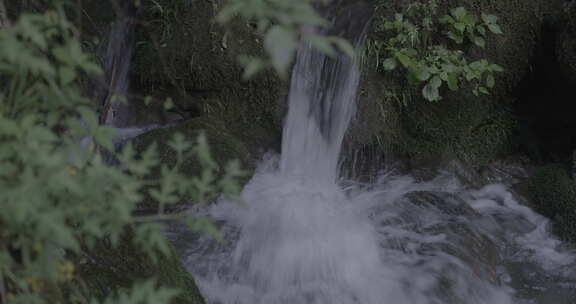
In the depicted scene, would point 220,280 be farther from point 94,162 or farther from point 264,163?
point 94,162

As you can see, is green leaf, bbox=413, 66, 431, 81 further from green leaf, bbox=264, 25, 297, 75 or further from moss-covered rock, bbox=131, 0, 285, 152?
green leaf, bbox=264, 25, 297, 75

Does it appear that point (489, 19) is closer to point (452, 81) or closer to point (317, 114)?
point (452, 81)

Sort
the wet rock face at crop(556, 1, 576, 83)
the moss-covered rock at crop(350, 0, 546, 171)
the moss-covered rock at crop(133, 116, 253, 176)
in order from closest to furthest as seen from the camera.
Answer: the moss-covered rock at crop(133, 116, 253, 176)
the wet rock face at crop(556, 1, 576, 83)
the moss-covered rock at crop(350, 0, 546, 171)

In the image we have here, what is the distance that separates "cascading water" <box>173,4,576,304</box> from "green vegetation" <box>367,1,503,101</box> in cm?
36

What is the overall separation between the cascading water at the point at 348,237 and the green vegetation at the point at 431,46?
1.19 feet

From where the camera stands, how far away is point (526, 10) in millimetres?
4746

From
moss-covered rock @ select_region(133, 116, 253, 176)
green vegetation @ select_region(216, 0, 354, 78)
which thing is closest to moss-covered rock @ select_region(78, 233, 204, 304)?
green vegetation @ select_region(216, 0, 354, 78)

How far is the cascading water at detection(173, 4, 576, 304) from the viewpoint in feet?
10.9

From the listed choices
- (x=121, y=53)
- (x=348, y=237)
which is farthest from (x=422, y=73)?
(x=121, y=53)

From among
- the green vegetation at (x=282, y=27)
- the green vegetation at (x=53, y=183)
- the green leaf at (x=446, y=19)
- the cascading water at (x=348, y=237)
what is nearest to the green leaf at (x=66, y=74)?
the green vegetation at (x=53, y=183)

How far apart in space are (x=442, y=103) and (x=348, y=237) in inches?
64.1

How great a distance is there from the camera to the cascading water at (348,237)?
130 inches

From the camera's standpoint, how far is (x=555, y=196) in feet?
14.5

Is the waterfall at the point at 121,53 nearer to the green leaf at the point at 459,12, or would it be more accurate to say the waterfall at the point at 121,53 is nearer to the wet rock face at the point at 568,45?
the green leaf at the point at 459,12
